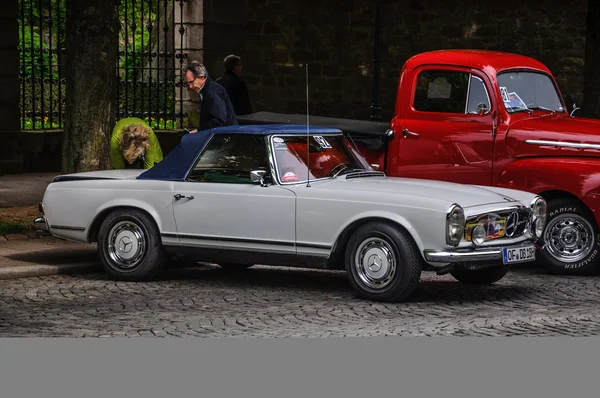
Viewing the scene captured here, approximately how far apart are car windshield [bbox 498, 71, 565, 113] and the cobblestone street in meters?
1.78

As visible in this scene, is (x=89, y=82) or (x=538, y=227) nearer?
(x=538, y=227)

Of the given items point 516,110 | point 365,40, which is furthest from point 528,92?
point 365,40

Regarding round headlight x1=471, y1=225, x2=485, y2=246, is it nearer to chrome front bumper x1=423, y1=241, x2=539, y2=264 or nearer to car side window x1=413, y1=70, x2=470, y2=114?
chrome front bumper x1=423, y1=241, x2=539, y2=264

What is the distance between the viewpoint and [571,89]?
2509 cm

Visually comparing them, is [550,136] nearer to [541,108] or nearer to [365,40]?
[541,108]

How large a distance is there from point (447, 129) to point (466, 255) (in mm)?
2986

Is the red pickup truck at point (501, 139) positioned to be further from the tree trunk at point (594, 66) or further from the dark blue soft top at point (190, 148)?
the tree trunk at point (594, 66)

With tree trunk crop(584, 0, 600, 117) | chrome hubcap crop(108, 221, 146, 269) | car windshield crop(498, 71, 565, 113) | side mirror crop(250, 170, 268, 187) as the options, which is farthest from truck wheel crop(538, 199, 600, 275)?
tree trunk crop(584, 0, 600, 117)

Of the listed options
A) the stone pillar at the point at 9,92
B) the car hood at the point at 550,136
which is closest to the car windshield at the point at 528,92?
the car hood at the point at 550,136

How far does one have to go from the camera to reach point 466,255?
969 cm

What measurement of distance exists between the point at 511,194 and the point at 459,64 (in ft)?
8.07

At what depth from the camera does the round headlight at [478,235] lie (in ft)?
32.3

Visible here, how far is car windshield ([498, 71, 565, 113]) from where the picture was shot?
12508 millimetres

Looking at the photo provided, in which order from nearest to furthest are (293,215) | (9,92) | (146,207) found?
(293,215), (146,207), (9,92)
